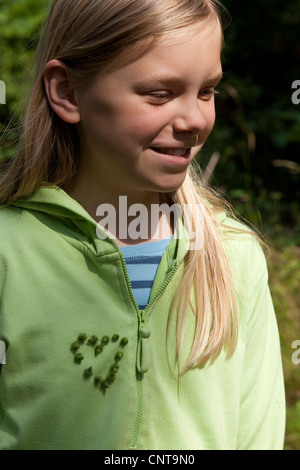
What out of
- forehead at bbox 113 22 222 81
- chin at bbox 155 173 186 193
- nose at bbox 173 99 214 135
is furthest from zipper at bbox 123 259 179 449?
forehead at bbox 113 22 222 81

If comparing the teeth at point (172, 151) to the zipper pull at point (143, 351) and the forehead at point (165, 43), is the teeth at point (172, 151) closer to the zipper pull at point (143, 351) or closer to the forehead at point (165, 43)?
the forehead at point (165, 43)

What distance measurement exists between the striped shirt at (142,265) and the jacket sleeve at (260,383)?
11.2 inches

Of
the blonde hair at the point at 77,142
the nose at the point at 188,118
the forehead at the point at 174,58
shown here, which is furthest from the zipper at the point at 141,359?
the forehead at the point at 174,58

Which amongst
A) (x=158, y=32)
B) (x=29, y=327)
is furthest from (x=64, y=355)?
(x=158, y=32)

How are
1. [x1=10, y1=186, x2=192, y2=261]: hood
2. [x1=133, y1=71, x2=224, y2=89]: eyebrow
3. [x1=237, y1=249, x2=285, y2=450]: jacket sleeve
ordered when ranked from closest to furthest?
[x1=133, y1=71, x2=224, y2=89]: eyebrow, [x1=10, y1=186, x2=192, y2=261]: hood, [x1=237, y1=249, x2=285, y2=450]: jacket sleeve

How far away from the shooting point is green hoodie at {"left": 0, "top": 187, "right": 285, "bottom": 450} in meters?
1.90

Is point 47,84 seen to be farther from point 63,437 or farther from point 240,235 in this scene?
point 63,437

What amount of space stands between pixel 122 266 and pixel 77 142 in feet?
1.27

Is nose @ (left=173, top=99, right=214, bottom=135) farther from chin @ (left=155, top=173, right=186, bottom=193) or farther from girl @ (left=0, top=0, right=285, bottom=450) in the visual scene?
chin @ (left=155, top=173, right=186, bottom=193)

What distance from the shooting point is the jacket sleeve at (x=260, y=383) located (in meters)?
2.07

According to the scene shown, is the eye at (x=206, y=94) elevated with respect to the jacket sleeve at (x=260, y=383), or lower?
elevated

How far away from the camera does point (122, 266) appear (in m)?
1.94

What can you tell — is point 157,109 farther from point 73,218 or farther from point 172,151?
point 73,218

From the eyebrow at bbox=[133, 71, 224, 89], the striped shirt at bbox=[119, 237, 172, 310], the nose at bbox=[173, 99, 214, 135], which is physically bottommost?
the striped shirt at bbox=[119, 237, 172, 310]
